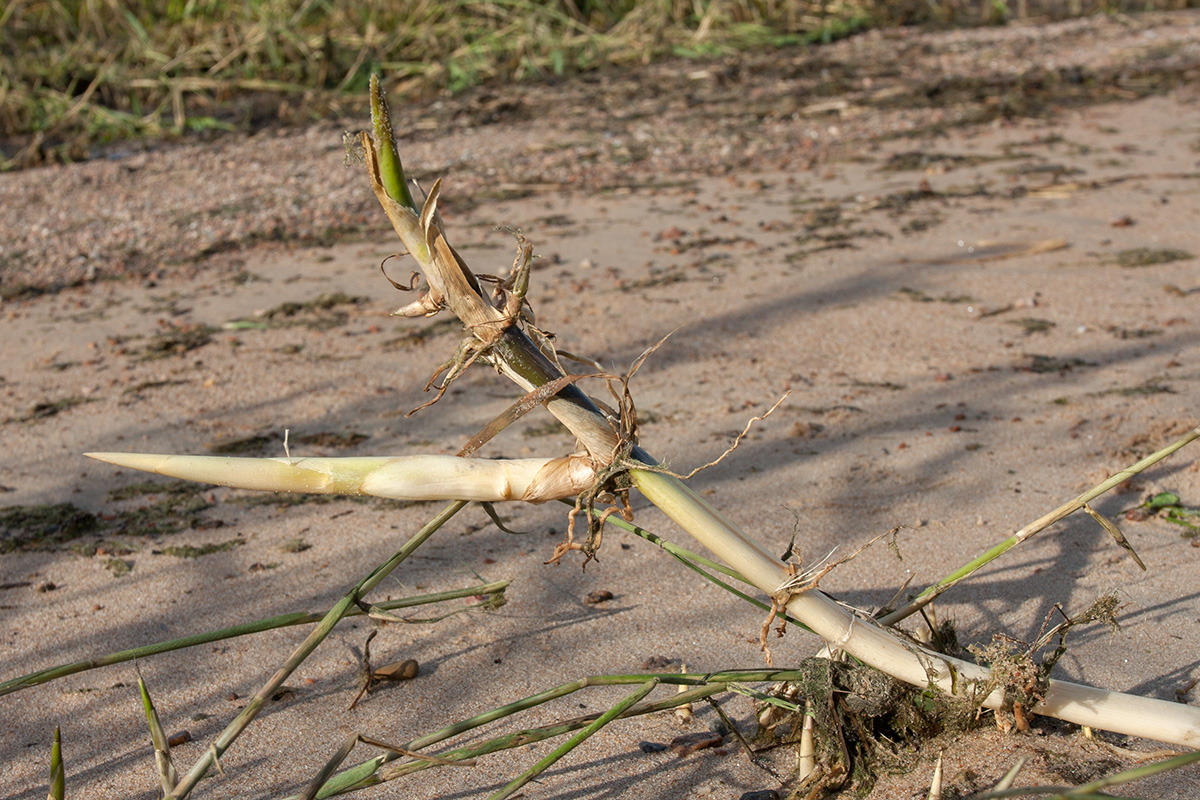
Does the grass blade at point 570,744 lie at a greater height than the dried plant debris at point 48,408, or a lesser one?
greater

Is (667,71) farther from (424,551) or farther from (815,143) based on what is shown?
(424,551)

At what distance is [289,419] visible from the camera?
293 cm

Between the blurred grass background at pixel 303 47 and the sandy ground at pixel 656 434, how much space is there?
1.58 m

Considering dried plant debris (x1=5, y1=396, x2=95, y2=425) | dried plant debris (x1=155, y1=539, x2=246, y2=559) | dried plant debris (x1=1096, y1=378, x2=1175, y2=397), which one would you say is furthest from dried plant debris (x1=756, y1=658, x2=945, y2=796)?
dried plant debris (x1=5, y1=396, x2=95, y2=425)

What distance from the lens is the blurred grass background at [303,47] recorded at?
6367 millimetres

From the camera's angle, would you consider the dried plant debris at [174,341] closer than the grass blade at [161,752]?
No

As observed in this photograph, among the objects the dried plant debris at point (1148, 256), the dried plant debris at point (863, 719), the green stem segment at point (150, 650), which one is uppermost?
the green stem segment at point (150, 650)

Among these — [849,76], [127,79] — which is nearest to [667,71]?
[849,76]

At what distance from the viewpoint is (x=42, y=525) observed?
93.0 inches

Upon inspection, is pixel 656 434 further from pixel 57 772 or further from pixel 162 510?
pixel 57 772

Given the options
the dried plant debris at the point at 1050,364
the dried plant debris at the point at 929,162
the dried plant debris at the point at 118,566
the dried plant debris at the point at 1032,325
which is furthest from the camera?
the dried plant debris at the point at 929,162

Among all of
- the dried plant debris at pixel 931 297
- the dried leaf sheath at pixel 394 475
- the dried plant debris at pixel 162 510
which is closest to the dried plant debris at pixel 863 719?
the dried leaf sheath at pixel 394 475

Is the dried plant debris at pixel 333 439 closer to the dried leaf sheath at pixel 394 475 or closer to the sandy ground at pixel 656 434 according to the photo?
the sandy ground at pixel 656 434

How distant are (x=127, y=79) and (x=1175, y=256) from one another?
6135 mm
